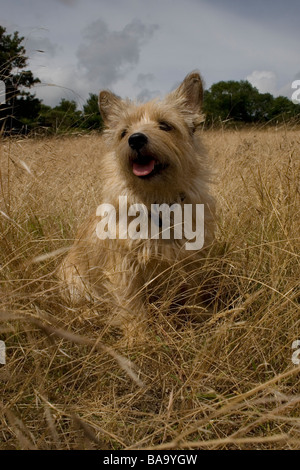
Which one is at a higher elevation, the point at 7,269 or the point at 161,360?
the point at 7,269

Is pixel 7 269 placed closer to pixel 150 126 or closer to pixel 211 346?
pixel 211 346

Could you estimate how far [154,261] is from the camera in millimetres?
2324

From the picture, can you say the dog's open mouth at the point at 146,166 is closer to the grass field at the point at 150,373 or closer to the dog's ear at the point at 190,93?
the dog's ear at the point at 190,93

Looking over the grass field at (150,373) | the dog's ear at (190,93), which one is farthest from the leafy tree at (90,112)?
the grass field at (150,373)

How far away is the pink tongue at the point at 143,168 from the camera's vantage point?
2400 mm

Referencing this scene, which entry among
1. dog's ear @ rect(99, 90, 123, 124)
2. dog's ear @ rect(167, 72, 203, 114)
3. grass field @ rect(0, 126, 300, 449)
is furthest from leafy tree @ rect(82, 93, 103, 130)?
grass field @ rect(0, 126, 300, 449)

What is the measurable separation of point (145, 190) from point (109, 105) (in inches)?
33.7

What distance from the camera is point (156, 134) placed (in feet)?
7.94

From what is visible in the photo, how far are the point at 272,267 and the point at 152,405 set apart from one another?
3.27 feet

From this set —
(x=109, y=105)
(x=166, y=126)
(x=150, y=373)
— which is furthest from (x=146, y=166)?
(x=150, y=373)

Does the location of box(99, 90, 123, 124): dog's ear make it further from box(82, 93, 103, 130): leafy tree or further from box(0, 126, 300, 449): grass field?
box(0, 126, 300, 449): grass field

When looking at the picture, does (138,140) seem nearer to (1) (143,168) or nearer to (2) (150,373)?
(1) (143,168)

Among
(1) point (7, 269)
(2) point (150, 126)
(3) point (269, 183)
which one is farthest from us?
(3) point (269, 183)
